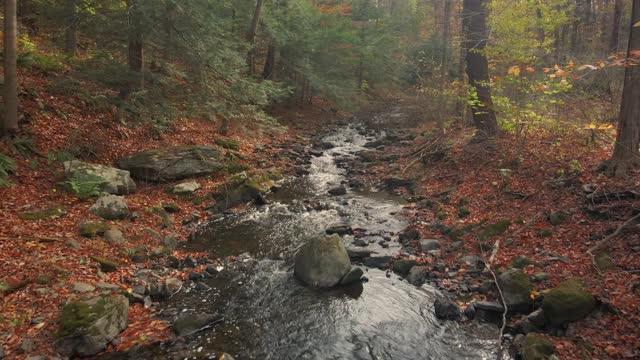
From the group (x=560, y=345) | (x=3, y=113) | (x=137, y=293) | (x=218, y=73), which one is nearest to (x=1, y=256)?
(x=137, y=293)

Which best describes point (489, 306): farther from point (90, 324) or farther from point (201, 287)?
point (90, 324)

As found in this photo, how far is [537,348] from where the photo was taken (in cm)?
589

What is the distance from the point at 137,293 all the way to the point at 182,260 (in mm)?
1809

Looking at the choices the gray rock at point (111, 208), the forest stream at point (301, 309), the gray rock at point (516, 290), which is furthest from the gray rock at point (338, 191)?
the gray rock at point (516, 290)

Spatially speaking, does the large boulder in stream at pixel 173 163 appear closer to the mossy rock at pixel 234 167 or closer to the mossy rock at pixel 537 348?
the mossy rock at pixel 234 167

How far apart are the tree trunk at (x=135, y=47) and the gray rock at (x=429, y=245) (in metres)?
10.5

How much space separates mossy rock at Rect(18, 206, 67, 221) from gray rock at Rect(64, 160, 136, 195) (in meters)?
1.63

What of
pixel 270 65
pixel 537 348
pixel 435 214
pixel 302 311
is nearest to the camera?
pixel 537 348

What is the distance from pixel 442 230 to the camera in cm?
1096

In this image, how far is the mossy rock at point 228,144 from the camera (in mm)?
17734

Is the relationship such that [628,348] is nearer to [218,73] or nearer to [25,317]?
[25,317]

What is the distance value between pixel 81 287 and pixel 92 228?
2.36 metres

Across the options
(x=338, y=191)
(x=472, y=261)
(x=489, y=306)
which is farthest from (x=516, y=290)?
(x=338, y=191)

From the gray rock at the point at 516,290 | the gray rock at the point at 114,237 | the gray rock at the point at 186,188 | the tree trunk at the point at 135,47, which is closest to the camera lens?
the gray rock at the point at 516,290
